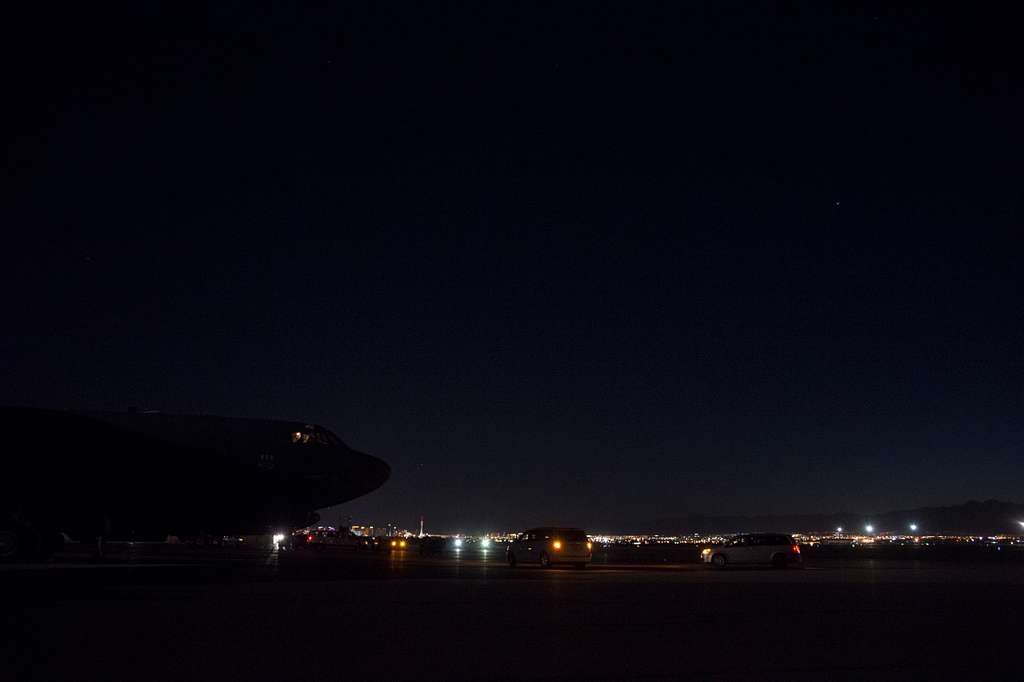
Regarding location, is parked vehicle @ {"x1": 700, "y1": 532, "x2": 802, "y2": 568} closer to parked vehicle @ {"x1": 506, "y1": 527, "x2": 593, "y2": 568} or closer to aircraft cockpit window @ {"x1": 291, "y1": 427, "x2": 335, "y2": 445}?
parked vehicle @ {"x1": 506, "y1": 527, "x2": 593, "y2": 568}

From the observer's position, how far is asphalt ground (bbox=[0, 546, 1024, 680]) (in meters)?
10.7

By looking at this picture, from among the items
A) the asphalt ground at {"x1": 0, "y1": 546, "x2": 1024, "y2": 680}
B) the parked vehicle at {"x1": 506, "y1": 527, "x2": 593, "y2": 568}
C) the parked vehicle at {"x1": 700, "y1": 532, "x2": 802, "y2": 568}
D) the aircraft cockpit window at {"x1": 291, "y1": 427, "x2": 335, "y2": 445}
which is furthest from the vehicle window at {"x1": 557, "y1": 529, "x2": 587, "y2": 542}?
the asphalt ground at {"x1": 0, "y1": 546, "x2": 1024, "y2": 680}

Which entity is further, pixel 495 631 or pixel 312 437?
pixel 312 437

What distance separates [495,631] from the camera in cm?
1412

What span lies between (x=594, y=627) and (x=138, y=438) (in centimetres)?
2313

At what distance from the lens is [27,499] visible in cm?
3116

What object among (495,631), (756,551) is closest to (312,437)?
(756,551)

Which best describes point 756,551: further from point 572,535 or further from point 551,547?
point 551,547

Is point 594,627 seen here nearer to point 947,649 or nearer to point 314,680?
point 947,649

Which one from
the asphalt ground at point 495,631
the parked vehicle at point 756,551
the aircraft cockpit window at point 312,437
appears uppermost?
the aircraft cockpit window at point 312,437

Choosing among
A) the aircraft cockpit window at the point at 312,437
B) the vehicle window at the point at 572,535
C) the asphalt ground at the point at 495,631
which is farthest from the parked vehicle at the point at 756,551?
the aircraft cockpit window at the point at 312,437

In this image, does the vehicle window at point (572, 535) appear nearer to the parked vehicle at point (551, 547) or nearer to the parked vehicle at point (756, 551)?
the parked vehicle at point (551, 547)

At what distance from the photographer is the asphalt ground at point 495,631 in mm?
10734

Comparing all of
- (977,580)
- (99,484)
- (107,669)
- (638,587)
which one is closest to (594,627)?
(107,669)
